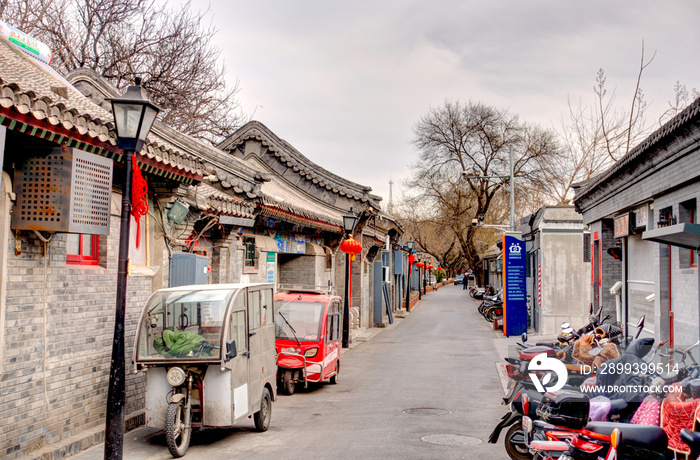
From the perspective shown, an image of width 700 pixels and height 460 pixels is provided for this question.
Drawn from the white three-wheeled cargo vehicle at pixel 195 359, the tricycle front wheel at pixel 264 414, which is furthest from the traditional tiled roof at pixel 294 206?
the white three-wheeled cargo vehicle at pixel 195 359

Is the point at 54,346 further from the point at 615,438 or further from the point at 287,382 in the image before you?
the point at 615,438

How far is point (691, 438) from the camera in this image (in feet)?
16.0

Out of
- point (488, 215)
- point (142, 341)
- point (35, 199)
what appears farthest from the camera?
point (488, 215)

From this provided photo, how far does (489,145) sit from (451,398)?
1658 inches

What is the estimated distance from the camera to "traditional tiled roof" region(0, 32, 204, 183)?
6057 mm

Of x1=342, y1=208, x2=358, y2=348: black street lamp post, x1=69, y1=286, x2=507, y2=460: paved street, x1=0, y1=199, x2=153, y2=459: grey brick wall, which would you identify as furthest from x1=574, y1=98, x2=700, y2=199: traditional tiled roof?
x1=0, y1=199, x2=153, y2=459: grey brick wall

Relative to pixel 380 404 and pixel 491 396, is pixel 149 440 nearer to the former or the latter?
pixel 380 404

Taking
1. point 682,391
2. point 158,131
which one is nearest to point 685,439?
point 682,391

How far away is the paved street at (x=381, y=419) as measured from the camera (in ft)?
26.8

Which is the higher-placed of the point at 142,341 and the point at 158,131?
the point at 158,131

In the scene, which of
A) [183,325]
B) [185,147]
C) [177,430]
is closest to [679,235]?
[183,325]

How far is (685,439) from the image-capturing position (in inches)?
195

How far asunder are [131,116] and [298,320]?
26.1 feet

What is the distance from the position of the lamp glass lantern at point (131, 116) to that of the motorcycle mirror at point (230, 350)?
276 cm
